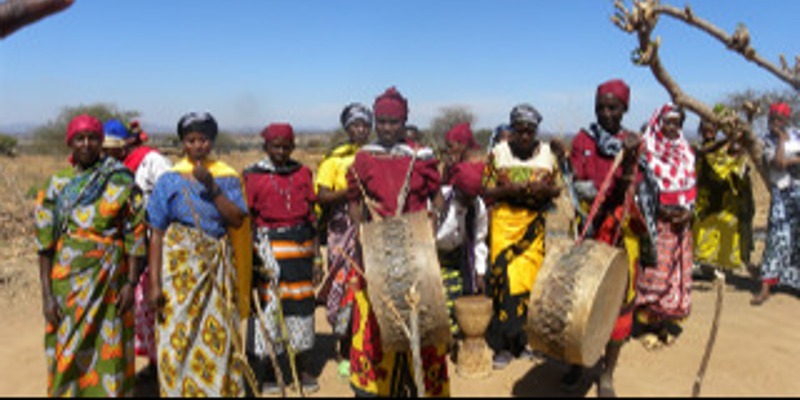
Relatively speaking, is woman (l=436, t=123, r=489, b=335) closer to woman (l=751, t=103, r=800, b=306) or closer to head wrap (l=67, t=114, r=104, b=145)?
head wrap (l=67, t=114, r=104, b=145)

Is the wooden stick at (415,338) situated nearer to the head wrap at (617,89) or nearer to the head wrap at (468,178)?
the head wrap at (468,178)

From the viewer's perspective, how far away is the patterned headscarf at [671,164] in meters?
5.23

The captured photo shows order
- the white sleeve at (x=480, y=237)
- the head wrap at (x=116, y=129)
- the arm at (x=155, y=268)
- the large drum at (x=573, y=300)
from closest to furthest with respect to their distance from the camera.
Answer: the large drum at (x=573, y=300) → the arm at (x=155, y=268) → the head wrap at (x=116, y=129) → the white sleeve at (x=480, y=237)

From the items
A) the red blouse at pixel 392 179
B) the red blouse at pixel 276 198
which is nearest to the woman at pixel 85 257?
the red blouse at pixel 276 198

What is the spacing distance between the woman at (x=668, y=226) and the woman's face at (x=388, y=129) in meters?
2.40

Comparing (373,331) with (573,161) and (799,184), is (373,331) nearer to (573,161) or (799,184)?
(573,161)

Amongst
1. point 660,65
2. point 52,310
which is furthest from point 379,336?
point 660,65

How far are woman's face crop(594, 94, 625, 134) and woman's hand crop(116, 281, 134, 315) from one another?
330 cm

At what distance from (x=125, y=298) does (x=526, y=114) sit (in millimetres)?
3028

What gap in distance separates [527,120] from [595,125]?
1.65ft

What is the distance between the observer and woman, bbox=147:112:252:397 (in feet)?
11.5

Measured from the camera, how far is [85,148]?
3594mm

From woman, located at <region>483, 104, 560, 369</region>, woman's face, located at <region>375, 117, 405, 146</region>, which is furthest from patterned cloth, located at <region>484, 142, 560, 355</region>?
woman's face, located at <region>375, 117, 405, 146</region>

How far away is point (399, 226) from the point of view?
3.26m
